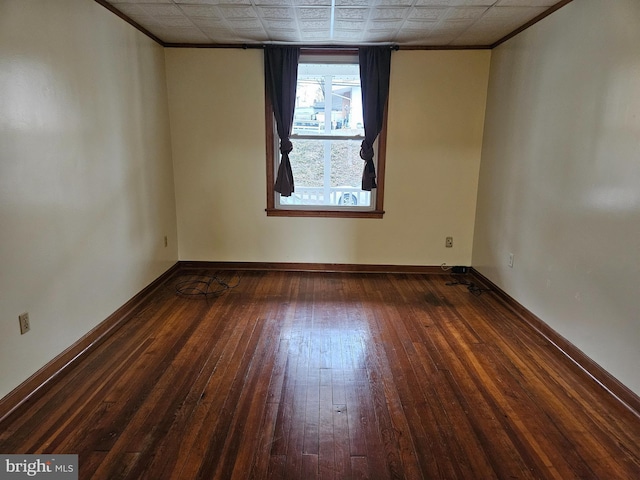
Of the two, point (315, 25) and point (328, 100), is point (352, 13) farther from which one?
point (328, 100)

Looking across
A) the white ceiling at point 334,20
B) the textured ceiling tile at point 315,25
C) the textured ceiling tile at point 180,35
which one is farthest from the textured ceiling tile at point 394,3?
the textured ceiling tile at point 180,35

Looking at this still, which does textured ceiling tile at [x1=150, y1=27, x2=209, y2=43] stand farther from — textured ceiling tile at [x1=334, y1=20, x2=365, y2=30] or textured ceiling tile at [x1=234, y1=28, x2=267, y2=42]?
textured ceiling tile at [x1=334, y1=20, x2=365, y2=30]

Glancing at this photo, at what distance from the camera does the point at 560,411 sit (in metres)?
2.08

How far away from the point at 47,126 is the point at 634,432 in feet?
11.7

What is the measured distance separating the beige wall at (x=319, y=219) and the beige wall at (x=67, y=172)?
652 millimetres

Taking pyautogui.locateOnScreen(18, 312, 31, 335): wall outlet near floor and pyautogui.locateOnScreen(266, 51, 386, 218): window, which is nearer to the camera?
pyautogui.locateOnScreen(18, 312, 31, 335): wall outlet near floor

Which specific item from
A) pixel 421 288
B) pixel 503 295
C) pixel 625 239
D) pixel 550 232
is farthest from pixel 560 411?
pixel 421 288

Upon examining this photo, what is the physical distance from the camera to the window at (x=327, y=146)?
415cm

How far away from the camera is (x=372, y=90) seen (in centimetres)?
398

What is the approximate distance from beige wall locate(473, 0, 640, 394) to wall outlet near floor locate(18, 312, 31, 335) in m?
3.28

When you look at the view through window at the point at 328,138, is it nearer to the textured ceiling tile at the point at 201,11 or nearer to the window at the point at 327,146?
the window at the point at 327,146

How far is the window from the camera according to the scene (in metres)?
4.15

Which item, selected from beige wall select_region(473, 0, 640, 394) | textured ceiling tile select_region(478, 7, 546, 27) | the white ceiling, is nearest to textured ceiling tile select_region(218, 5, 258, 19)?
the white ceiling

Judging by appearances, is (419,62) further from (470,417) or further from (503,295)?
(470,417)
